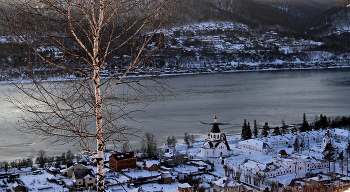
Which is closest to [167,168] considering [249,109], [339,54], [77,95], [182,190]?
[182,190]

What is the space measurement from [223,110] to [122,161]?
10.7 m

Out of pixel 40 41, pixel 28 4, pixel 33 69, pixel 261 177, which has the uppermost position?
pixel 28 4

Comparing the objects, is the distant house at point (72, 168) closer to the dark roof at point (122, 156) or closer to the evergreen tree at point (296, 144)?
the dark roof at point (122, 156)

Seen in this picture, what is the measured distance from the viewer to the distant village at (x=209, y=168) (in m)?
7.51

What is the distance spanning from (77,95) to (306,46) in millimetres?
64643

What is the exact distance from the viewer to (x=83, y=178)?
25.0 ft

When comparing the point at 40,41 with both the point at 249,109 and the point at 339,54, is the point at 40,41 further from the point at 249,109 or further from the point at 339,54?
the point at 339,54

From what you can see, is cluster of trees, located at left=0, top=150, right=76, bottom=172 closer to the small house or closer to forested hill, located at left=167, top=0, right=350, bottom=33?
the small house

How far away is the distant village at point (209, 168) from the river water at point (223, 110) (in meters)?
1.45

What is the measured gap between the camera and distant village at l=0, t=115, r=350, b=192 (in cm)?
751

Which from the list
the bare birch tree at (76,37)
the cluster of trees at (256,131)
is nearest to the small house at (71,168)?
the bare birch tree at (76,37)

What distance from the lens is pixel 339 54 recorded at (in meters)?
57.2

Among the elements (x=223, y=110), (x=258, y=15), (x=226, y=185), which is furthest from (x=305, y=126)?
(x=258, y=15)

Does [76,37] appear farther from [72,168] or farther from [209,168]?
[209,168]
